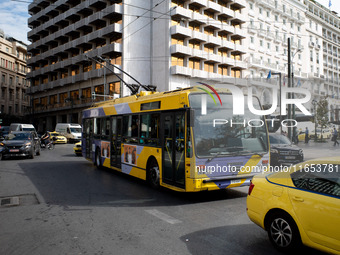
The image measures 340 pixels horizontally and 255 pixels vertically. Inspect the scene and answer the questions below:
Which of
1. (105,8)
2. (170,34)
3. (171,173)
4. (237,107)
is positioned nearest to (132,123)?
(171,173)

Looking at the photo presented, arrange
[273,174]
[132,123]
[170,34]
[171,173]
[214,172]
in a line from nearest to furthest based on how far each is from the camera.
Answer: [273,174], [214,172], [171,173], [132,123], [170,34]

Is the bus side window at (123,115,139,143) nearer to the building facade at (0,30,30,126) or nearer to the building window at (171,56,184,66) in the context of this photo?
the building window at (171,56,184,66)

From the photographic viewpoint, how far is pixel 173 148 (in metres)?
7.88

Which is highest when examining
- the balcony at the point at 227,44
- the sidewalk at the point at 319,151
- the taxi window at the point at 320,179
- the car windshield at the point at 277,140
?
the balcony at the point at 227,44

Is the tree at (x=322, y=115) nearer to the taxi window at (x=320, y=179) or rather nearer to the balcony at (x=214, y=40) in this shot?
the balcony at (x=214, y=40)

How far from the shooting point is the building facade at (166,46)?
40.0m

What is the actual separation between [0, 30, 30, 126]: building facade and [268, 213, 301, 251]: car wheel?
68286 millimetres

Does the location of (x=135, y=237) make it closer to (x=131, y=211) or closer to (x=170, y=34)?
(x=131, y=211)

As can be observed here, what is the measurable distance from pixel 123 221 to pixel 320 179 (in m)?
3.61

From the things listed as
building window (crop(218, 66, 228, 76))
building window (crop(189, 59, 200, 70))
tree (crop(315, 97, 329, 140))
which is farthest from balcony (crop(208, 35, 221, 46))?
tree (crop(315, 97, 329, 140))

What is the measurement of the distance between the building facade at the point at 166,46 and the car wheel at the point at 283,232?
Result: 29138 millimetres

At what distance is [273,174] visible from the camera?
4.87 meters

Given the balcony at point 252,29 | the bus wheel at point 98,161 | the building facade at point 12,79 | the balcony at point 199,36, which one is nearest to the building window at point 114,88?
the balcony at point 199,36

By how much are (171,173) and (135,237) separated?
302 centimetres
